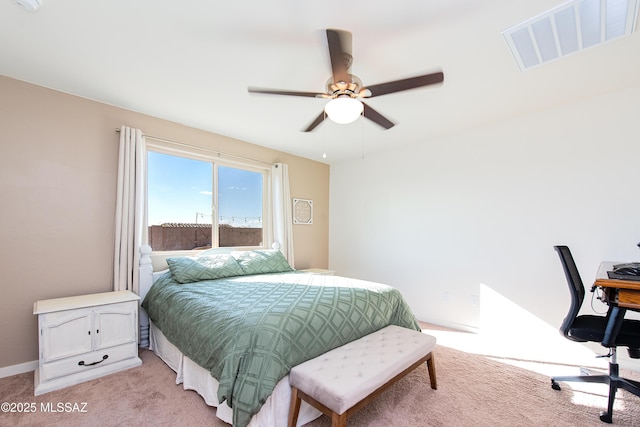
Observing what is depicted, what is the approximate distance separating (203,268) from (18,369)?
160 centimetres

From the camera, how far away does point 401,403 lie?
6.42 feet

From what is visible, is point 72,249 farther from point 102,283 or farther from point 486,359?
point 486,359

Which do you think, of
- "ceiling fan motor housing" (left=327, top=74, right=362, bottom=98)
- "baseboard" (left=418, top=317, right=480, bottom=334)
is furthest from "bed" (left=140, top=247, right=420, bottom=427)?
"ceiling fan motor housing" (left=327, top=74, right=362, bottom=98)

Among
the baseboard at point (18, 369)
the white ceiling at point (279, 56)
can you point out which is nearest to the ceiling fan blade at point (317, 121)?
the white ceiling at point (279, 56)

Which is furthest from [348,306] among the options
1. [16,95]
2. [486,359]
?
[16,95]

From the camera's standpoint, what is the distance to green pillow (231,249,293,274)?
3.30 m

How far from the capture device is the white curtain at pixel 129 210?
2785mm

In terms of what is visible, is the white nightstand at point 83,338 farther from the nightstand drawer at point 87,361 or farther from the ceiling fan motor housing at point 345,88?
the ceiling fan motor housing at point 345,88

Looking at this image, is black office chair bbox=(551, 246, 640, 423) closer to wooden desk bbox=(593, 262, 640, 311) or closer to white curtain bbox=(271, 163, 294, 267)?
wooden desk bbox=(593, 262, 640, 311)

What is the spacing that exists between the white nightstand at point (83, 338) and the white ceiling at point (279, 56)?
6.20 feet

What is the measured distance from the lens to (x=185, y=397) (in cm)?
201

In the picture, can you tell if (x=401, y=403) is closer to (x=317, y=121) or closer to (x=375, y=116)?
(x=375, y=116)

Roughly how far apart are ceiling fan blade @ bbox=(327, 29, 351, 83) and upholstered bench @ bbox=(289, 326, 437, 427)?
1.79 m

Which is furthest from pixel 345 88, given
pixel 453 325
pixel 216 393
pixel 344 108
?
pixel 453 325
